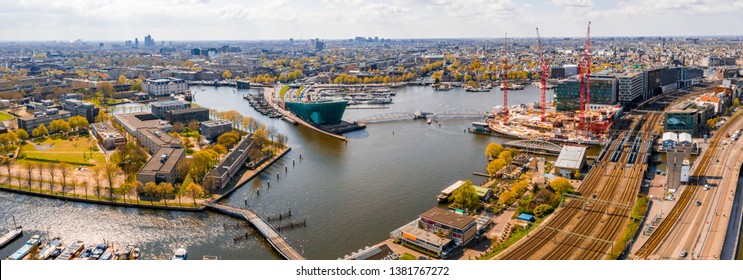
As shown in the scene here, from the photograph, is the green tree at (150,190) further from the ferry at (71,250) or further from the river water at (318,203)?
the ferry at (71,250)

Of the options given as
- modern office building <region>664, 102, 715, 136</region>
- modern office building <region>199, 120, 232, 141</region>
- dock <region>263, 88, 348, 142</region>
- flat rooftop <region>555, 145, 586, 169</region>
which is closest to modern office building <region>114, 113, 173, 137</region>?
modern office building <region>199, 120, 232, 141</region>

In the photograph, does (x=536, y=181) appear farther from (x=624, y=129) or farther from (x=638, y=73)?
(x=638, y=73)

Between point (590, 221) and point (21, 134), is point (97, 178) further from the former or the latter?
point (590, 221)

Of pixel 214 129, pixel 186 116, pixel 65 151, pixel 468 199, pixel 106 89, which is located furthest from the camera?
pixel 106 89

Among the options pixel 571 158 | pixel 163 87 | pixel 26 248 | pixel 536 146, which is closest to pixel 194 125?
pixel 26 248

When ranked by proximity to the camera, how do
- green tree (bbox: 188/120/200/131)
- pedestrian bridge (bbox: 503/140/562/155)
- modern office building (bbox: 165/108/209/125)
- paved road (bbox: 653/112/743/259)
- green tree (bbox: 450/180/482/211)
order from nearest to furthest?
paved road (bbox: 653/112/743/259) → green tree (bbox: 450/180/482/211) → pedestrian bridge (bbox: 503/140/562/155) → green tree (bbox: 188/120/200/131) → modern office building (bbox: 165/108/209/125)

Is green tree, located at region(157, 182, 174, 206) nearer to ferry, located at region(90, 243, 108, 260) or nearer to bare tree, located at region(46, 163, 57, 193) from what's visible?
ferry, located at region(90, 243, 108, 260)

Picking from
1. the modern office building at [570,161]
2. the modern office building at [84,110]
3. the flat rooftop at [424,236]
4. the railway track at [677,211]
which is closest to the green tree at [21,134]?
the modern office building at [84,110]

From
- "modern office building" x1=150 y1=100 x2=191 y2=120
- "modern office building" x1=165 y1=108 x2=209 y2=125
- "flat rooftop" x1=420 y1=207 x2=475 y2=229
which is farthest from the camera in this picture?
"modern office building" x1=150 y1=100 x2=191 y2=120
